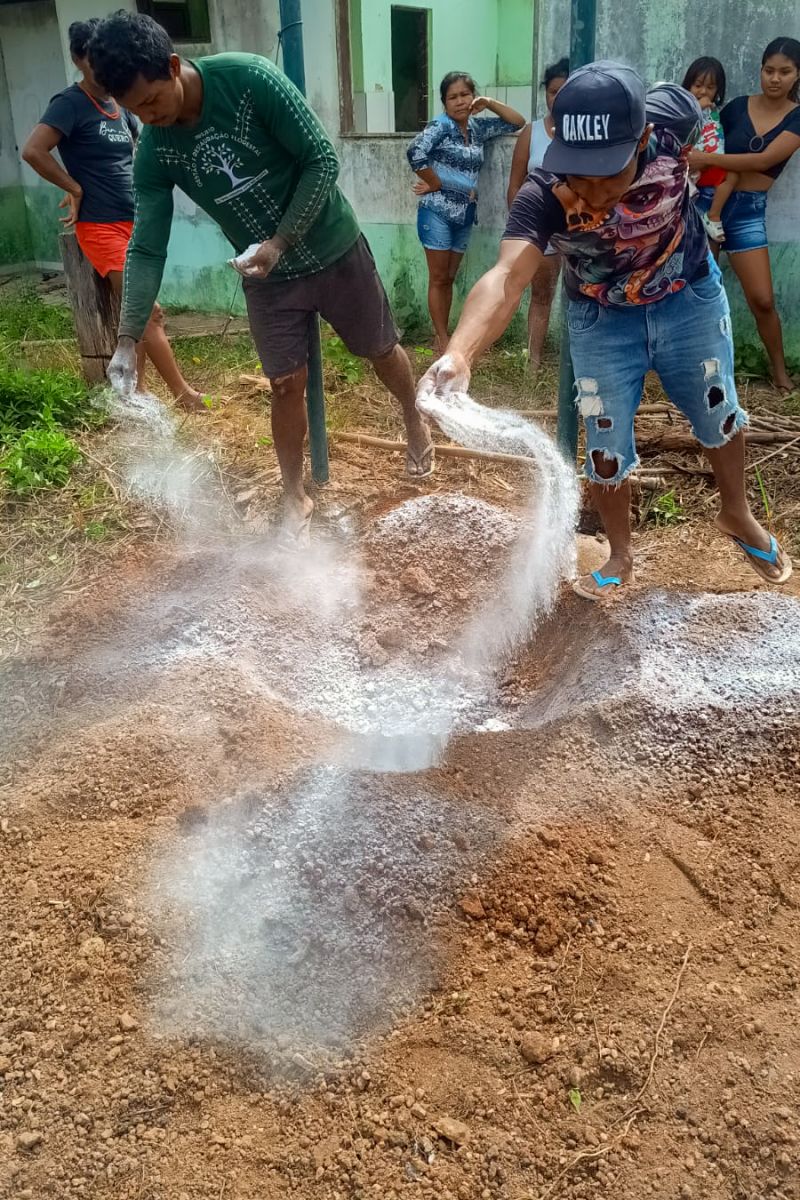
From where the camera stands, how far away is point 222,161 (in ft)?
10.2

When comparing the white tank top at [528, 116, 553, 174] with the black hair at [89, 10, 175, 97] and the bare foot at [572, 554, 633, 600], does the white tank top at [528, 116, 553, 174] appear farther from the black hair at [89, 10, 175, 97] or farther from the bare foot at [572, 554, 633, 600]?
the bare foot at [572, 554, 633, 600]

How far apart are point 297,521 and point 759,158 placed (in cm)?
307

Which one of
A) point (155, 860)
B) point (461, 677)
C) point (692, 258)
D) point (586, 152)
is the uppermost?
point (586, 152)

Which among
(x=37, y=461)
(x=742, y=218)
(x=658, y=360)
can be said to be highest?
(x=658, y=360)

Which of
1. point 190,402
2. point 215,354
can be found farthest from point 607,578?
point 215,354

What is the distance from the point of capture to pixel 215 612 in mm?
3414

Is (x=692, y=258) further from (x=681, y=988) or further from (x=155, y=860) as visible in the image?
(x=155, y=860)

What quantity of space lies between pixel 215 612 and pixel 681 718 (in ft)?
5.61

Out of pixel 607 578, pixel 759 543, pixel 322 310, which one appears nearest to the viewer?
pixel 759 543

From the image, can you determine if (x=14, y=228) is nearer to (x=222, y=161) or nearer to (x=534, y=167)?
(x=534, y=167)

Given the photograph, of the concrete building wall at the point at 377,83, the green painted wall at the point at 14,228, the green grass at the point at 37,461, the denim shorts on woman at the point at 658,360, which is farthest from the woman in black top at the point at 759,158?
the green painted wall at the point at 14,228

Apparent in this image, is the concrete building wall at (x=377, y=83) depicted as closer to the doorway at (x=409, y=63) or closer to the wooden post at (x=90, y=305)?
the doorway at (x=409, y=63)

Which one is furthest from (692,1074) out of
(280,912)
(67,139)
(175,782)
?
(67,139)

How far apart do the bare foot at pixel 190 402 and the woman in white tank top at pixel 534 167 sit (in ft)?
6.43
